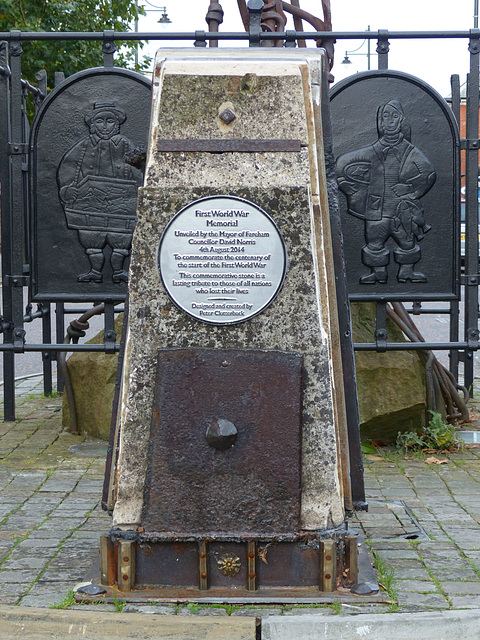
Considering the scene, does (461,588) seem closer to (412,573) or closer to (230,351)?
(412,573)

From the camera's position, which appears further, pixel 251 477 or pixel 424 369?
pixel 424 369

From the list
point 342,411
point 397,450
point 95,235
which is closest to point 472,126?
point 397,450

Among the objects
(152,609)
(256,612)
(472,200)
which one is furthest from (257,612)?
(472,200)

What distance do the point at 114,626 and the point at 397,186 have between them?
354cm

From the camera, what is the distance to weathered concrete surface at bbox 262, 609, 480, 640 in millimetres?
2932

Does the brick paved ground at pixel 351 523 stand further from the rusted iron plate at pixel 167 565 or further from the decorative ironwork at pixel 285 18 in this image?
the decorative ironwork at pixel 285 18

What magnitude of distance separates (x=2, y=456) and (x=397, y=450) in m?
2.68

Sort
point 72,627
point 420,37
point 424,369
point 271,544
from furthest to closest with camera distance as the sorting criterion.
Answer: point 424,369
point 420,37
point 271,544
point 72,627

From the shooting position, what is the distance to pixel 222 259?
338 cm

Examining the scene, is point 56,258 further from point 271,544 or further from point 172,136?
point 271,544

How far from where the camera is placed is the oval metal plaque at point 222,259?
3.32 m

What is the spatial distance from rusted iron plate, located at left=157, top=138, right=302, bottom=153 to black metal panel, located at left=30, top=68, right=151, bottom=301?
238cm

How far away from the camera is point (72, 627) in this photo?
297 cm

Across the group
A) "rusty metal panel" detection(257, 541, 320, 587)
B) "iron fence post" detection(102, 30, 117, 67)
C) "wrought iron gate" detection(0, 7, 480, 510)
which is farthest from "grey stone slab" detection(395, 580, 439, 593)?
"iron fence post" detection(102, 30, 117, 67)
